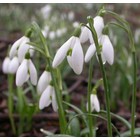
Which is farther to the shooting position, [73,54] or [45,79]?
[45,79]

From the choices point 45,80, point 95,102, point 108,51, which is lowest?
point 95,102

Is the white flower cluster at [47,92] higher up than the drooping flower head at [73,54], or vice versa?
the drooping flower head at [73,54]

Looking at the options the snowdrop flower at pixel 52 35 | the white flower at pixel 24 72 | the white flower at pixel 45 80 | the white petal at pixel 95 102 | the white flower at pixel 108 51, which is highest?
the white flower at pixel 108 51

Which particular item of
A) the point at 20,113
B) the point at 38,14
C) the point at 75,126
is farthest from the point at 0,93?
the point at 38,14

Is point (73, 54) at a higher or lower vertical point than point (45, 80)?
higher

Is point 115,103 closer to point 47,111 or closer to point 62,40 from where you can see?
point 47,111

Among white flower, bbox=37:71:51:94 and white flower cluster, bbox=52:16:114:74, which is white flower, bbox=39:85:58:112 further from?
white flower cluster, bbox=52:16:114:74

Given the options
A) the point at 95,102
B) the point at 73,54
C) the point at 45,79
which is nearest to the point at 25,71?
the point at 45,79

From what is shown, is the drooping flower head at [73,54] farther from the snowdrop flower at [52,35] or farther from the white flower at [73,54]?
the snowdrop flower at [52,35]

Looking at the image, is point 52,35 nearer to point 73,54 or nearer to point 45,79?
point 45,79

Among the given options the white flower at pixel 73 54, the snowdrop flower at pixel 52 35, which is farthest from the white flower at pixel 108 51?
the snowdrop flower at pixel 52 35

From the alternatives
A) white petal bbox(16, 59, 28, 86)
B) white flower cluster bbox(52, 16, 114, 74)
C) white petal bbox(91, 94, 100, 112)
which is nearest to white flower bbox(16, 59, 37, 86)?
white petal bbox(16, 59, 28, 86)
